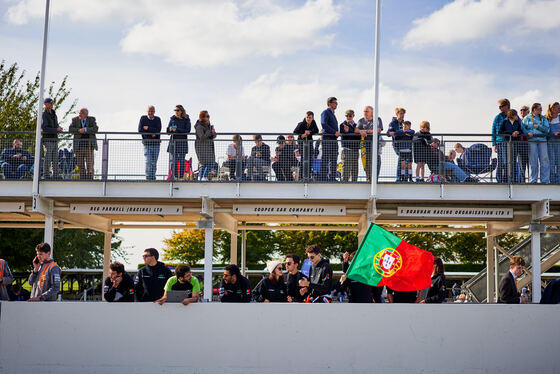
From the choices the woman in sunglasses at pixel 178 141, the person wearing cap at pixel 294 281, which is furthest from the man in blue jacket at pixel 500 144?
the person wearing cap at pixel 294 281

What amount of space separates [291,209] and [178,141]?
330 cm

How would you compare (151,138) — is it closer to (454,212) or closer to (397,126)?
(397,126)

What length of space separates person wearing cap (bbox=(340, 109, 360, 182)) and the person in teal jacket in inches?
152

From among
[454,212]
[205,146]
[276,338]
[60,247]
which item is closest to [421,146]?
[454,212]

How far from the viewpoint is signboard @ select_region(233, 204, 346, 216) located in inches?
683

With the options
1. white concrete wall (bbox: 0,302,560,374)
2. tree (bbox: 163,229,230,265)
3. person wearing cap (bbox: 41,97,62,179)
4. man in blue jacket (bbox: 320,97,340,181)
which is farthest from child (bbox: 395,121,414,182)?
tree (bbox: 163,229,230,265)

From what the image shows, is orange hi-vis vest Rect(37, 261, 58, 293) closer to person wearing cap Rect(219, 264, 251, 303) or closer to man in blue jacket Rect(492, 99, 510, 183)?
person wearing cap Rect(219, 264, 251, 303)

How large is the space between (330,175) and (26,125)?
16943mm

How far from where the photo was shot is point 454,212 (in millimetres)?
17047

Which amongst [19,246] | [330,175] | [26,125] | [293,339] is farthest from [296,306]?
[26,125]

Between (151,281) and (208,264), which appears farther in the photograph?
(208,264)

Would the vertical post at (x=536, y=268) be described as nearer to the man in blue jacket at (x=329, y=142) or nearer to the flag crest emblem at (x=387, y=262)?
the man in blue jacket at (x=329, y=142)

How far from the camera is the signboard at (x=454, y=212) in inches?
671

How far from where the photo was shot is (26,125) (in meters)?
28.6
